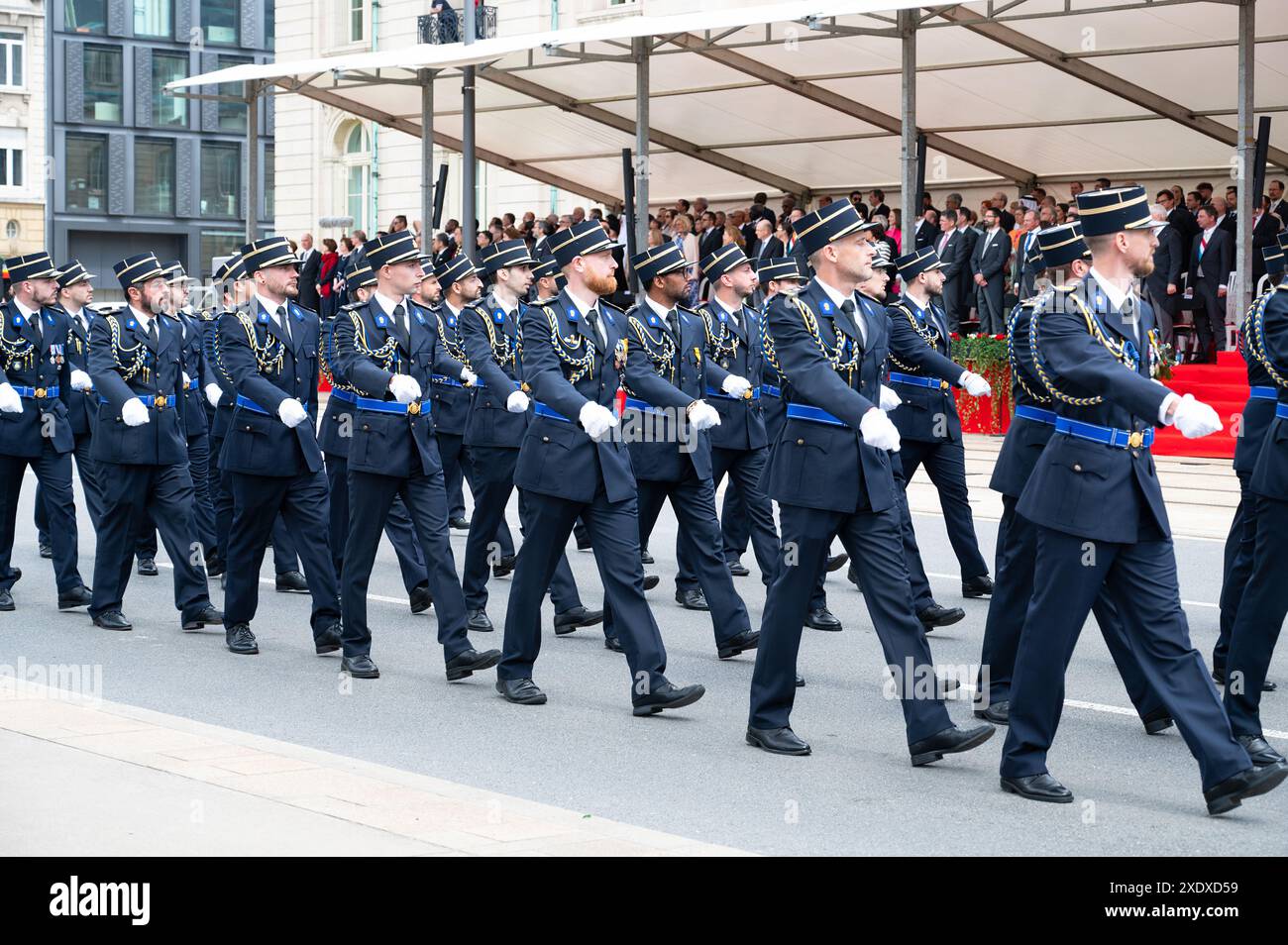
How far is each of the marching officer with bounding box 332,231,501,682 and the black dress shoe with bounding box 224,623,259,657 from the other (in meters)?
0.80

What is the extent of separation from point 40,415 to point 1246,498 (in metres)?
7.00

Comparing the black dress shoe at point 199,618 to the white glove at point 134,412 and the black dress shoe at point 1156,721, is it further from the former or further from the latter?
the black dress shoe at point 1156,721

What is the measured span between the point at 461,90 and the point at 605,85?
219 centimetres

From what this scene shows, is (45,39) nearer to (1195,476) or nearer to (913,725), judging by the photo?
(1195,476)

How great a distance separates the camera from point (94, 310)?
11.1m

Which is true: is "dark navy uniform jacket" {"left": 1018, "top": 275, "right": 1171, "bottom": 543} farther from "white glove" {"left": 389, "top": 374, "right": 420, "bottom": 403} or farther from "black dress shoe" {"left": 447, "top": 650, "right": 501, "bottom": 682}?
"white glove" {"left": 389, "top": 374, "right": 420, "bottom": 403}

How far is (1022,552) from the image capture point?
24.6 ft

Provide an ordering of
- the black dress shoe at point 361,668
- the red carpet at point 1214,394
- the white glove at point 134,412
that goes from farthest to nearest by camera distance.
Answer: the red carpet at point 1214,394
the white glove at point 134,412
the black dress shoe at point 361,668

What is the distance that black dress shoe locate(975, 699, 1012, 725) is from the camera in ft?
25.2

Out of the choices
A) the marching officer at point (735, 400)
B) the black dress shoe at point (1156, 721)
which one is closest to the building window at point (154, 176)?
the marching officer at point (735, 400)

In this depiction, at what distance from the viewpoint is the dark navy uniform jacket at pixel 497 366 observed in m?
10.4

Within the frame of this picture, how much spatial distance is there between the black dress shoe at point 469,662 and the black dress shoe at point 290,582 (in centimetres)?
326
